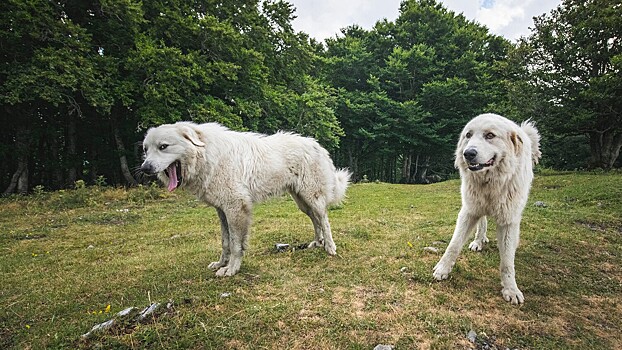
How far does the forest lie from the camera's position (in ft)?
42.3

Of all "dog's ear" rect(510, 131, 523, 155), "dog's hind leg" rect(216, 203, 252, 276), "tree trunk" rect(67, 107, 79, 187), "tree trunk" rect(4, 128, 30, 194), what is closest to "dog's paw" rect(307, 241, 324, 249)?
"dog's hind leg" rect(216, 203, 252, 276)

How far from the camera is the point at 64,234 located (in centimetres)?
706

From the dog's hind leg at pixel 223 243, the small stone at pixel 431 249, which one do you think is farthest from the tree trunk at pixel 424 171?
the dog's hind leg at pixel 223 243

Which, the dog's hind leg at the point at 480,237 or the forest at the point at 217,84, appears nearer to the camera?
the dog's hind leg at the point at 480,237

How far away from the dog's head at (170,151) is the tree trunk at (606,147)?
79.5 feet

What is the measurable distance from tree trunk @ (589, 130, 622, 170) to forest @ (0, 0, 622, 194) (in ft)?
0.26

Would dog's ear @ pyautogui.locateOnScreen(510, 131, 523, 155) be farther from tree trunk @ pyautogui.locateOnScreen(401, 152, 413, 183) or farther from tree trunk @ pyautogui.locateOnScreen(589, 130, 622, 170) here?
tree trunk @ pyautogui.locateOnScreen(401, 152, 413, 183)

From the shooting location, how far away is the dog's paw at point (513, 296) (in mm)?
3459

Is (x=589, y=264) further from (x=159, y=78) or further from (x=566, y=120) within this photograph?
(x=566, y=120)

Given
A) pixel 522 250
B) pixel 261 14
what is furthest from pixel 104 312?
pixel 261 14

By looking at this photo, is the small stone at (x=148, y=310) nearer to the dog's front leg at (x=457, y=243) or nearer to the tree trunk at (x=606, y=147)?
the dog's front leg at (x=457, y=243)

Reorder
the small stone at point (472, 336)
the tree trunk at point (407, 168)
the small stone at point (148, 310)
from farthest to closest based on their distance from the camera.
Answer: the tree trunk at point (407, 168), the small stone at point (148, 310), the small stone at point (472, 336)

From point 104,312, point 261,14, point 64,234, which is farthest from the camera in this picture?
point 261,14

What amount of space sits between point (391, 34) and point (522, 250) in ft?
116
